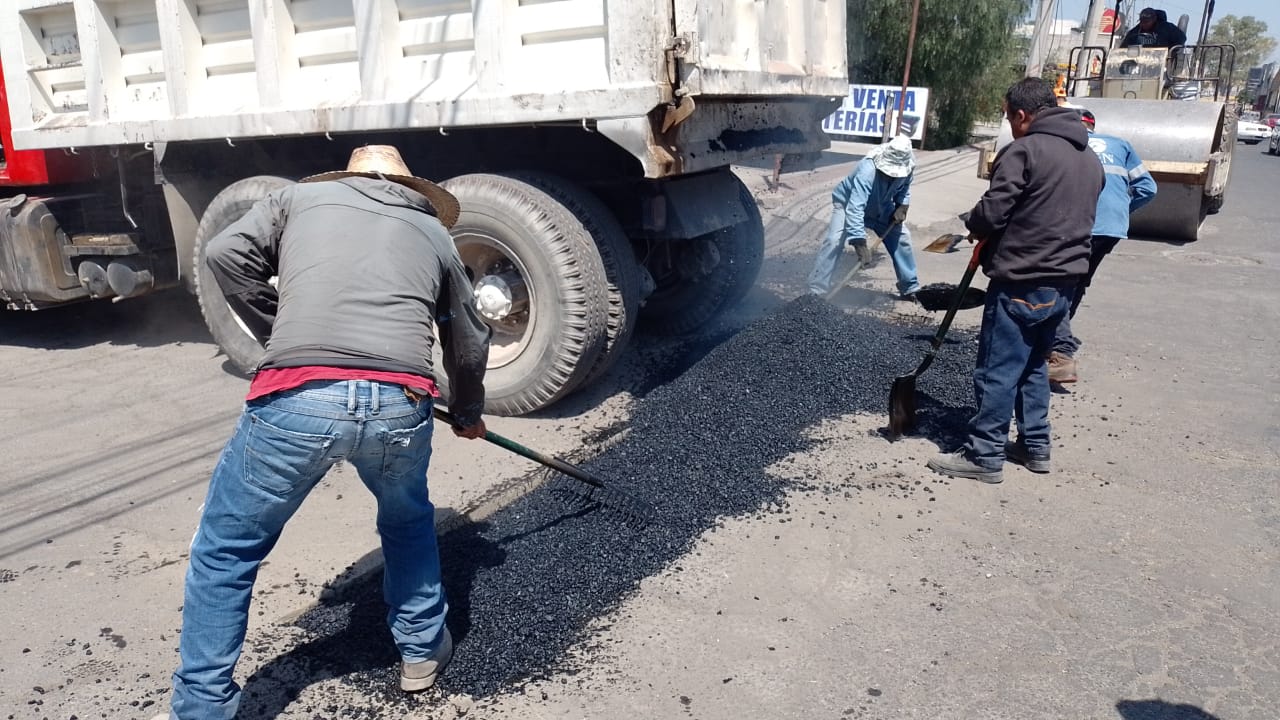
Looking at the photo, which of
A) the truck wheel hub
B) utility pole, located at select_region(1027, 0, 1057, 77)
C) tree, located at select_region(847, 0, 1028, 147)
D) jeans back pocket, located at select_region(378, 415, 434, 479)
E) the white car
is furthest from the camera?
the white car

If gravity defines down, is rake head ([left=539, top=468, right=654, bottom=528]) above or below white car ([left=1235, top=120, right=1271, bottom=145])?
above

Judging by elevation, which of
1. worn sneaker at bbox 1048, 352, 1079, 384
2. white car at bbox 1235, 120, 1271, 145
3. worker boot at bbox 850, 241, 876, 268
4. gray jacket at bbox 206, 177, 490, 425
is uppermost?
gray jacket at bbox 206, 177, 490, 425

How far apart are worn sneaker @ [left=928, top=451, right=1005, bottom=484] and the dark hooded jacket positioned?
853mm

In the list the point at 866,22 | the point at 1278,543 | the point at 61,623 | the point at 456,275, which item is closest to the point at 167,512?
the point at 61,623

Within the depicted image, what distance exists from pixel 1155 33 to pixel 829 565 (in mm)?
13246

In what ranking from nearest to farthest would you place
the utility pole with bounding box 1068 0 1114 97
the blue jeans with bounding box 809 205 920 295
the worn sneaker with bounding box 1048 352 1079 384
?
1. the worn sneaker with bounding box 1048 352 1079 384
2. the blue jeans with bounding box 809 205 920 295
3. the utility pole with bounding box 1068 0 1114 97

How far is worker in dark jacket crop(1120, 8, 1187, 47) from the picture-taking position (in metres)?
13.2

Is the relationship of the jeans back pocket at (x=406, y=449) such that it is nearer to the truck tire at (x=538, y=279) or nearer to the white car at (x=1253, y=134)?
the truck tire at (x=538, y=279)

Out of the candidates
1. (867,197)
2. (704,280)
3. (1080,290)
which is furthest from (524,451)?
(867,197)

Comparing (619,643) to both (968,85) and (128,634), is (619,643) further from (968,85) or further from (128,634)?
(968,85)

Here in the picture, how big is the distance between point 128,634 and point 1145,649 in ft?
10.8

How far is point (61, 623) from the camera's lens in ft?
10.1

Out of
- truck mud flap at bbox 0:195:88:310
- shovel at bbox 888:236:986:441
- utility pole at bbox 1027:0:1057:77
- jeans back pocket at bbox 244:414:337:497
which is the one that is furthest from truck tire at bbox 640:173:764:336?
utility pole at bbox 1027:0:1057:77

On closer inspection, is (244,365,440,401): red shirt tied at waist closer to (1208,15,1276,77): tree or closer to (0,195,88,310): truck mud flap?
(0,195,88,310): truck mud flap
